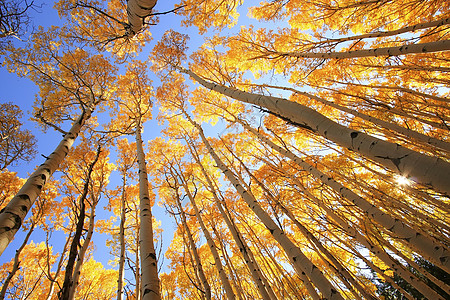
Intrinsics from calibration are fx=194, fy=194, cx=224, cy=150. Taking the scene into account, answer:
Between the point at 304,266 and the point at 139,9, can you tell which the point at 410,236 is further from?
the point at 139,9

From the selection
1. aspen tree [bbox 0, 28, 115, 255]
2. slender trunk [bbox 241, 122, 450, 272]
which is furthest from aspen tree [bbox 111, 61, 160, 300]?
slender trunk [bbox 241, 122, 450, 272]

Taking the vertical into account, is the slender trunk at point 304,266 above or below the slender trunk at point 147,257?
below

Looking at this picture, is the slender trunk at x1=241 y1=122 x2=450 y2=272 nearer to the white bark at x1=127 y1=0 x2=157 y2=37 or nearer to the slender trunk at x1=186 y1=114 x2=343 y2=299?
the slender trunk at x1=186 y1=114 x2=343 y2=299

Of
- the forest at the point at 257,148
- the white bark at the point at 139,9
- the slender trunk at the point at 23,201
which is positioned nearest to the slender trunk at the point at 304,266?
the forest at the point at 257,148

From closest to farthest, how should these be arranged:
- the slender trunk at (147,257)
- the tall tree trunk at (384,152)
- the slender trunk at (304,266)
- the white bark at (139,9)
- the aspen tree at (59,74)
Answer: the tall tree trunk at (384,152) < the slender trunk at (147,257) < the slender trunk at (304,266) < the white bark at (139,9) < the aspen tree at (59,74)

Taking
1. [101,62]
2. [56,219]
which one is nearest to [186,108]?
[101,62]

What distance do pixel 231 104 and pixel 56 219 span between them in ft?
24.6

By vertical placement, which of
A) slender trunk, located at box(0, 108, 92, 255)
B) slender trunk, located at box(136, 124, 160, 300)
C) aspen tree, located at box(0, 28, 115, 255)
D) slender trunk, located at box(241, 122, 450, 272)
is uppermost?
aspen tree, located at box(0, 28, 115, 255)

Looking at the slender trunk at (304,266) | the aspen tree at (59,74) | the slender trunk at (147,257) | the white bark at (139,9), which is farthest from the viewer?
the aspen tree at (59,74)

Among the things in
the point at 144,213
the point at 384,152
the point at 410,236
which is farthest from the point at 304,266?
the point at 144,213

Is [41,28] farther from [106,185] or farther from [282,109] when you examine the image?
[282,109]

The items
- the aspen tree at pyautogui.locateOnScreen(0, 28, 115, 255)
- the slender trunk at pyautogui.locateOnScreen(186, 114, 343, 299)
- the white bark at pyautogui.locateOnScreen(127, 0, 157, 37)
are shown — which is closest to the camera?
the slender trunk at pyautogui.locateOnScreen(186, 114, 343, 299)

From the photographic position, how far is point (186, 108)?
26.3ft

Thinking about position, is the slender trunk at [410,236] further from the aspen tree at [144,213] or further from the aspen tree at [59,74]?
the aspen tree at [59,74]
